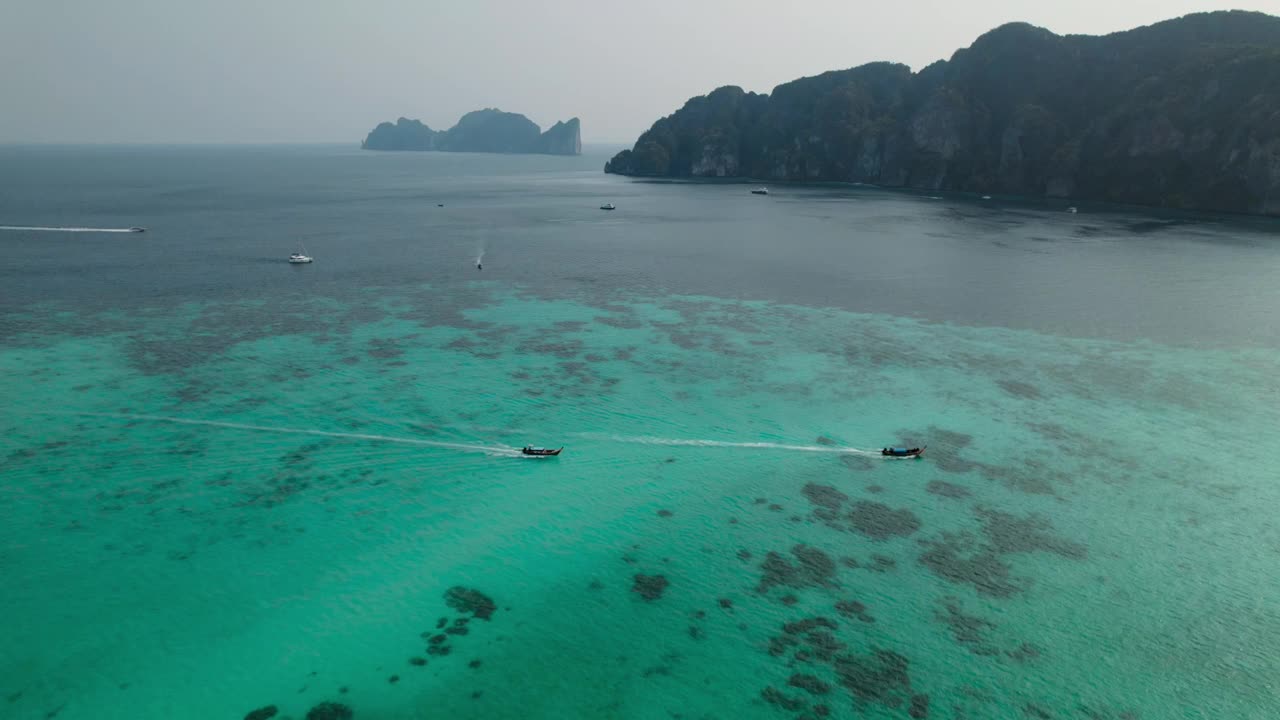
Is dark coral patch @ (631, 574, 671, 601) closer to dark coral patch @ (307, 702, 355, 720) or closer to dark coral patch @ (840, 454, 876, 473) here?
dark coral patch @ (307, 702, 355, 720)

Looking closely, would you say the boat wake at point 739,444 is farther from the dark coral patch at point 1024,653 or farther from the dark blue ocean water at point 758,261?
the dark blue ocean water at point 758,261

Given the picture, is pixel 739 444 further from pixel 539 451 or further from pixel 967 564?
pixel 967 564

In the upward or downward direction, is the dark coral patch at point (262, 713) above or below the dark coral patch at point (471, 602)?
below

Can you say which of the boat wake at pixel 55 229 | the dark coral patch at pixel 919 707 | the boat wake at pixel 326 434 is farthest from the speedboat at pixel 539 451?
the boat wake at pixel 55 229

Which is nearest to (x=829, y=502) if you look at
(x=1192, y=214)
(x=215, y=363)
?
(x=215, y=363)

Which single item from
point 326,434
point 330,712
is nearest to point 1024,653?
point 330,712
